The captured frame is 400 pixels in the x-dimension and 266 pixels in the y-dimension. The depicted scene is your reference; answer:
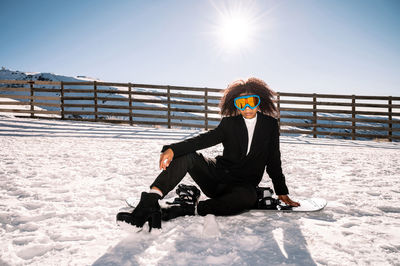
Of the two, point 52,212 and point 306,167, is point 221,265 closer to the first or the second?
point 52,212

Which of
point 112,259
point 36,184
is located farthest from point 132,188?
point 112,259

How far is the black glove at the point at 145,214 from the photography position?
1388 mm

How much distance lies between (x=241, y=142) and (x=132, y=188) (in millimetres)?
1275

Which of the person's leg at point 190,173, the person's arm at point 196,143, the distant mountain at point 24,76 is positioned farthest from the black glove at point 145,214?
the distant mountain at point 24,76

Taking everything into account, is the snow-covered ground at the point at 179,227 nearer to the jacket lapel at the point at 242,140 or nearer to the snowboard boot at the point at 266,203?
the snowboard boot at the point at 266,203

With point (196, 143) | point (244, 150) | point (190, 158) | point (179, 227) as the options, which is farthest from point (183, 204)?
point (244, 150)

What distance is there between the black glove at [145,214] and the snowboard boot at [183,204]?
0.21 meters

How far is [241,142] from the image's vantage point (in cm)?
181

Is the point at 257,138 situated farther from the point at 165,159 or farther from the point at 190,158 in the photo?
the point at 165,159

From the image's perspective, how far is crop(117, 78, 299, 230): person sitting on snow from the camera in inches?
65.9

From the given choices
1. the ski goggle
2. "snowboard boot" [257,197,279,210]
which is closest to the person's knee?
the ski goggle

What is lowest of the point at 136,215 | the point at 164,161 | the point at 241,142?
the point at 136,215

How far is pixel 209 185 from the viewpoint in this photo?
6.04 ft

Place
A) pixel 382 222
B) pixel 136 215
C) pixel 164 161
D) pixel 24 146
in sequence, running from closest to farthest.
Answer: pixel 136 215 < pixel 164 161 < pixel 382 222 < pixel 24 146
